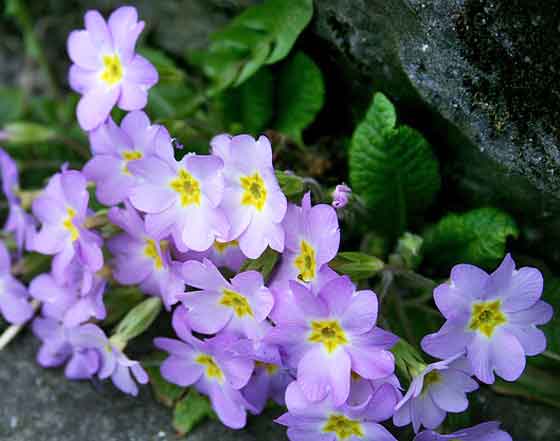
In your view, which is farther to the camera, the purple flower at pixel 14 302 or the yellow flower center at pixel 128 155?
the purple flower at pixel 14 302

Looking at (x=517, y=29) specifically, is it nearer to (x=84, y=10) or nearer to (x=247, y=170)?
(x=247, y=170)

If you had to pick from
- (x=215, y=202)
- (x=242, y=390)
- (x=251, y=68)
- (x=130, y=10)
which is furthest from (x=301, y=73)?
(x=242, y=390)

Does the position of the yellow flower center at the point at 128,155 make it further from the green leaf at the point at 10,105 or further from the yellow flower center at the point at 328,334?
the green leaf at the point at 10,105

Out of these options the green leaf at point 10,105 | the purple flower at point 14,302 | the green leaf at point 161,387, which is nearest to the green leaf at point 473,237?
the green leaf at point 161,387

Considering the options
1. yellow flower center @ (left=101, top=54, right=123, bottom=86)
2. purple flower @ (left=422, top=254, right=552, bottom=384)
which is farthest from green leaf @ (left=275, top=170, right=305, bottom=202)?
yellow flower center @ (left=101, top=54, right=123, bottom=86)

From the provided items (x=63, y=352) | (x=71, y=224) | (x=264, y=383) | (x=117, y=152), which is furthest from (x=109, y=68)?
(x=264, y=383)

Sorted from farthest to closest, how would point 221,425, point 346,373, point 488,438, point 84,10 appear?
1. point 84,10
2. point 221,425
3. point 488,438
4. point 346,373

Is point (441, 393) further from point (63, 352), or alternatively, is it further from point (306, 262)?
point (63, 352)
